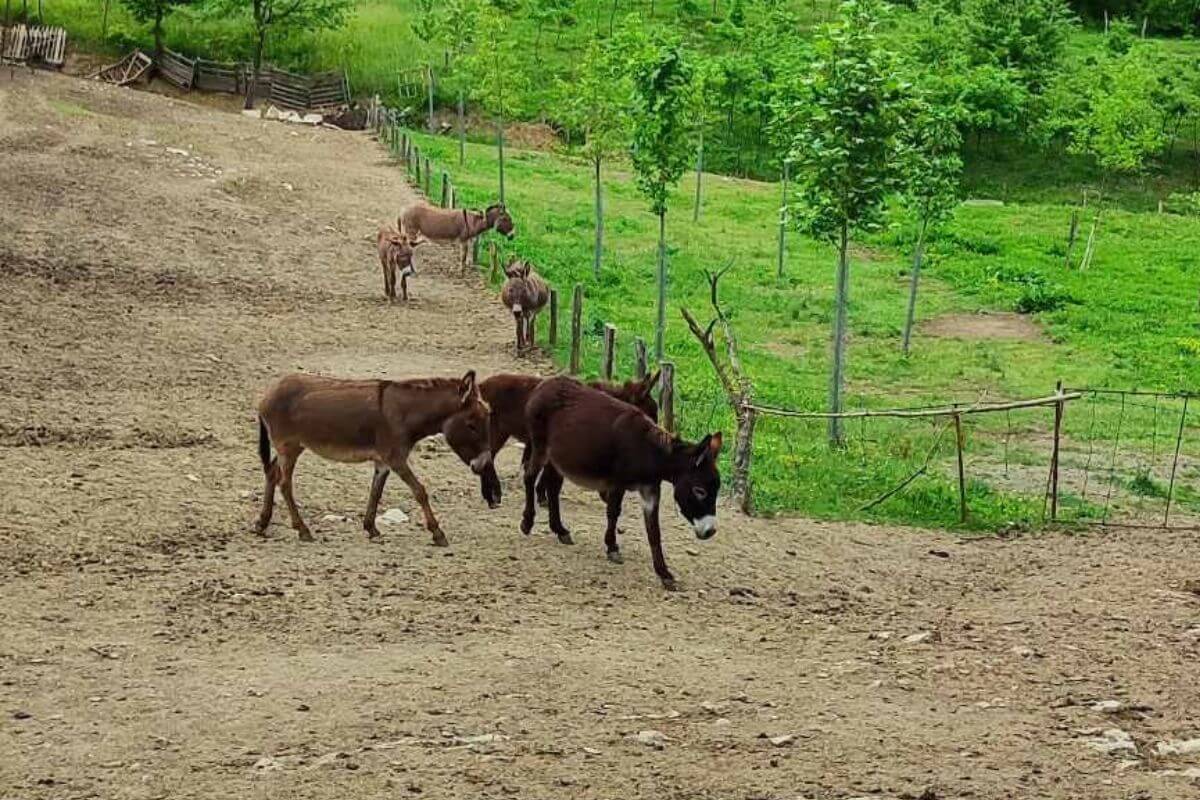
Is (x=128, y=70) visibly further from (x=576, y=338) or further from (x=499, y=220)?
(x=576, y=338)

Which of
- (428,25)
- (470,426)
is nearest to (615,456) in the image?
(470,426)

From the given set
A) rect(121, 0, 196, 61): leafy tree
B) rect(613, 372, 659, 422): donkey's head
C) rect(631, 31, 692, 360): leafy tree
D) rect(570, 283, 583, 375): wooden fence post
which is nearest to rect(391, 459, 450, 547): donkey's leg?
rect(613, 372, 659, 422): donkey's head

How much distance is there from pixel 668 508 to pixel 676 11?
53195 mm

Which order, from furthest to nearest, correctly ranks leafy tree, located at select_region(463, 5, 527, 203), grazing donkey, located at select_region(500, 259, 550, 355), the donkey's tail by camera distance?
leafy tree, located at select_region(463, 5, 527, 203), grazing donkey, located at select_region(500, 259, 550, 355), the donkey's tail

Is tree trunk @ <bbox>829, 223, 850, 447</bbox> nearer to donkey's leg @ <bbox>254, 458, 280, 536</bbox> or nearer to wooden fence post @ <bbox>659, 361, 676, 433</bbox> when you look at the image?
wooden fence post @ <bbox>659, 361, 676, 433</bbox>

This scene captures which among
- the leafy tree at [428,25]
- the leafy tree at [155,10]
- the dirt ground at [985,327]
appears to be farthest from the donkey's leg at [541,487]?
the leafy tree at [155,10]

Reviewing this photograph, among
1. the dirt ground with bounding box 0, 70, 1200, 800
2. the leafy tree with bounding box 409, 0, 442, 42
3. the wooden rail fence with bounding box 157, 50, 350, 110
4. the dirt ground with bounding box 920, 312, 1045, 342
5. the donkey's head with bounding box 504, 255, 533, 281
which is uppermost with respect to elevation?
the leafy tree with bounding box 409, 0, 442, 42

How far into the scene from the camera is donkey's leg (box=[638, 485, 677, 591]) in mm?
12602

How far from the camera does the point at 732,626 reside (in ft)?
39.1

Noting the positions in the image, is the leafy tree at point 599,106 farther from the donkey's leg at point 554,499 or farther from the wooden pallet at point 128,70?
the wooden pallet at point 128,70

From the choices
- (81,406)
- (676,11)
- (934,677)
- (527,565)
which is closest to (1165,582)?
(934,677)

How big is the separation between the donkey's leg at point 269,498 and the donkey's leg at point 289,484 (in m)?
0.06

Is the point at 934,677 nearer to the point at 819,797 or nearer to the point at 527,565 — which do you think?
the point at 819,797

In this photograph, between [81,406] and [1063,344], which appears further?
[1063,344]
